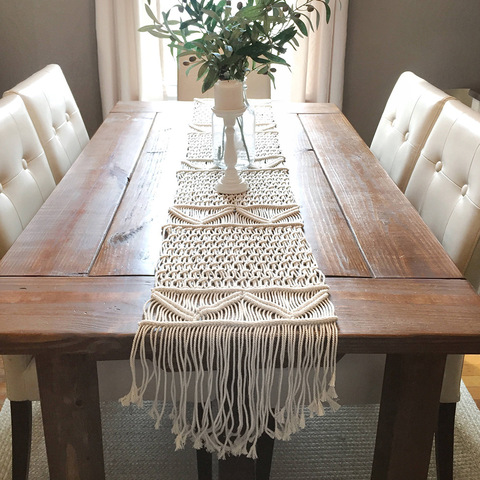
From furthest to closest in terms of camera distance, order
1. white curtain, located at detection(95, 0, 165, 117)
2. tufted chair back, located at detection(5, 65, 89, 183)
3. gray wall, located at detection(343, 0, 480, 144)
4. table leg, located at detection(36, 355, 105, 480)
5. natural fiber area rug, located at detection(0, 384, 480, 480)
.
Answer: gray wall, located at detection(343, 0, 480, 144) → white curtain, located at detection(95, 0, 165, 117) → tufted chair back, located at detection(5, 65, 89, 183) → natural fiber area rug, located at detection(0, 384, 480, 480) → table leg, located at detection(36, 355, 105, 480)

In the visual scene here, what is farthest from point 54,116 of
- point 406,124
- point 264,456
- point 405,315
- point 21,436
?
point 405,315

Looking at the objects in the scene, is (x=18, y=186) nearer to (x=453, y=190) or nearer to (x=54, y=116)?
(x=54, y=116)

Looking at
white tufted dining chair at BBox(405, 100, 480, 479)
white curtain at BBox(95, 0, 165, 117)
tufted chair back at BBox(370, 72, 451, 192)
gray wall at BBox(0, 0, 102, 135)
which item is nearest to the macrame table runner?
white tufted dining chair at BBox(405, 100, 480, 479)

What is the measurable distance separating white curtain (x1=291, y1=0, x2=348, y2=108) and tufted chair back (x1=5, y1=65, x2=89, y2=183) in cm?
120

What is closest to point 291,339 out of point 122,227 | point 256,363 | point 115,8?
point 256,363

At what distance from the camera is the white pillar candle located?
1251 millimetres

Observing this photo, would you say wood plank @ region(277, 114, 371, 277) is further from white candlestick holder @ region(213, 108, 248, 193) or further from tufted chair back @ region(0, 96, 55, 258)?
tufted chair back @ region(0, 96, 55, 258)

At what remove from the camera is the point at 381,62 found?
2.87m

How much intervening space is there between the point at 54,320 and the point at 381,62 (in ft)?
7.93

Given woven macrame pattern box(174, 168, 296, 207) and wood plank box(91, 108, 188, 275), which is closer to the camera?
wood plank box(91, 108, 188, 275)

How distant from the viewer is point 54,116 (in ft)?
5.92

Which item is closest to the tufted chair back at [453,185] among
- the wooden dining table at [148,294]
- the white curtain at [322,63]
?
the wooden dining table at [148,294]

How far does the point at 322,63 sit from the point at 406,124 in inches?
44.7

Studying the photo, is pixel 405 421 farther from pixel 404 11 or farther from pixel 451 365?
pixel 404 11
